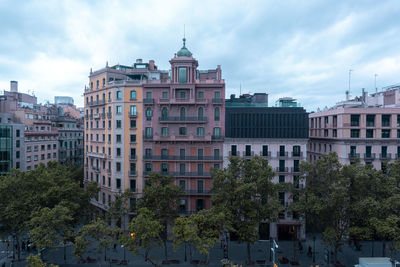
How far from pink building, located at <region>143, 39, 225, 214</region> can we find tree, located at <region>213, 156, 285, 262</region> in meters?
10.8

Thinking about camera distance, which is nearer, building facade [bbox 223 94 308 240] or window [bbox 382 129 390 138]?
building facade [bbox 223 94 308 240]

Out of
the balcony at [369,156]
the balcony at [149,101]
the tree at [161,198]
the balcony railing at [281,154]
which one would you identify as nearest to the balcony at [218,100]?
the balcony at [149,101]

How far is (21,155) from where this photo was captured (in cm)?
5828

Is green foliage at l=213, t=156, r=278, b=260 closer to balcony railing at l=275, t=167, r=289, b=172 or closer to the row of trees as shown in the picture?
the row of trees

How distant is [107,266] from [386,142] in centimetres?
5232

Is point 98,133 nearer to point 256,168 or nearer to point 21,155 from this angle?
point 21,155

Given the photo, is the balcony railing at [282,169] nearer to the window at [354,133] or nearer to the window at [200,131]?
the window at [354,133]

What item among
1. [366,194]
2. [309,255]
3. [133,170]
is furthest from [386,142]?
[133,170]

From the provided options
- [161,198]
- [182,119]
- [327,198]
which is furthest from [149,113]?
[327,198]

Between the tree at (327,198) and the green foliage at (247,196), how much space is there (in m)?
3.70

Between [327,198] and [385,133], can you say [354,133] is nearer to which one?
[385,133]

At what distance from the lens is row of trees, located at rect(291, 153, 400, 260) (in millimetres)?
29844

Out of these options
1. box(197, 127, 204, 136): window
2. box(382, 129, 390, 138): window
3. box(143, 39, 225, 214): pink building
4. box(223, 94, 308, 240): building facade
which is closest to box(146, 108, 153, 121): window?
box(143, 39, 225, 214): pink building

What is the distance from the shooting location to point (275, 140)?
44.9 m
